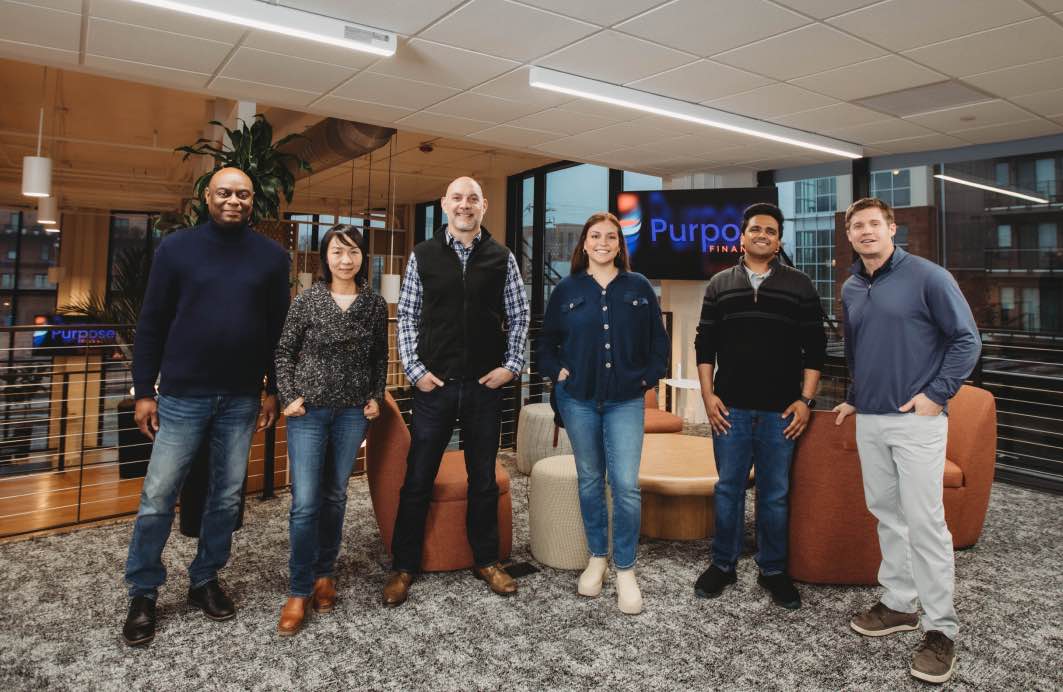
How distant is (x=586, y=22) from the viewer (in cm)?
343

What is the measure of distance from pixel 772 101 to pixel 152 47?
166 inches

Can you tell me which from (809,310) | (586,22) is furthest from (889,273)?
(586,22)

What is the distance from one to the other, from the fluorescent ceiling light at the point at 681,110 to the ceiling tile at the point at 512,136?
120 cm

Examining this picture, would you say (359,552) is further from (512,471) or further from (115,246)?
(115,246)

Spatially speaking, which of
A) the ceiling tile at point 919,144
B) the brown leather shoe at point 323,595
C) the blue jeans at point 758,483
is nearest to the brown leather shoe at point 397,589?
the brown leather shoe at point 323,595

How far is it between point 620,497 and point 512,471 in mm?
2290

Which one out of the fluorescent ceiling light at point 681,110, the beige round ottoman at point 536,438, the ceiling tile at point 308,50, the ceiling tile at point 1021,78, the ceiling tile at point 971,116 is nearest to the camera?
the ceiling tile at point 308,50

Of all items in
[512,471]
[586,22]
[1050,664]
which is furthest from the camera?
[512,471]

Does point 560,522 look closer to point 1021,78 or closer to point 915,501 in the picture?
point 915,501

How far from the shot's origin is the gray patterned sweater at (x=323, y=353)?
238 cm

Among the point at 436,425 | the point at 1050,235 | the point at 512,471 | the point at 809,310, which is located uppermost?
the point at 1050,235

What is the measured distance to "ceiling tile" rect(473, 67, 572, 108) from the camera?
4.28 metres

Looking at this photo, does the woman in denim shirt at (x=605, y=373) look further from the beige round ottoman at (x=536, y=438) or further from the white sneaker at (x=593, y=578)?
the beige round ottoman at (x=536, y=438)

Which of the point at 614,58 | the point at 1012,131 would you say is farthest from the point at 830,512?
the point at 1012,131
